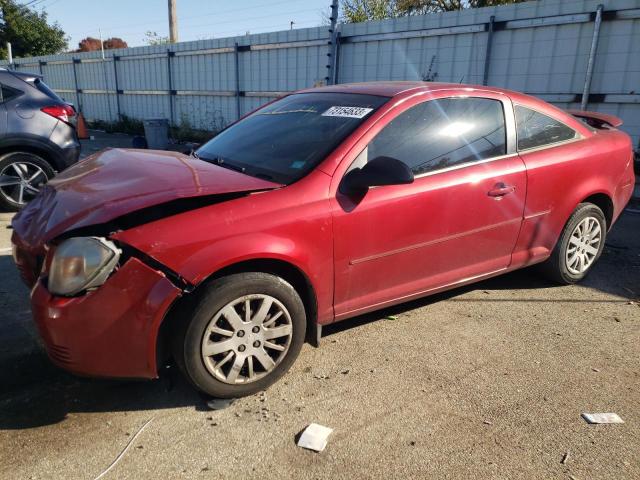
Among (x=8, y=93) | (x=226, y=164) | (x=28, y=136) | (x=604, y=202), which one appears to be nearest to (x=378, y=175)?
(x=226, y=164)

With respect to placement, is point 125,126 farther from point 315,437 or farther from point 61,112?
point 315,437

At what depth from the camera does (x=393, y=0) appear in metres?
22.4

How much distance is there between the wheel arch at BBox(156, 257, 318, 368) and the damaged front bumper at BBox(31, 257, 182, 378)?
0.09 m

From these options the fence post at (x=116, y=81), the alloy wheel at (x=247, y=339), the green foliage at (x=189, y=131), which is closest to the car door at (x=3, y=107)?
the alloy wheel at (x=247, y=339)

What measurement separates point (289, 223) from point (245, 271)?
338mm

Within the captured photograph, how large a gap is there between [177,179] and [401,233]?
133 cm

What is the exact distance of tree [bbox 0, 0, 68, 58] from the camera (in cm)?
3169

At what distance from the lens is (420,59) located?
9133 mm

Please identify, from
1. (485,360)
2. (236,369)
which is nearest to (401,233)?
(485,360)

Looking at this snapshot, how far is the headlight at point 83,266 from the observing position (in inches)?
91.8

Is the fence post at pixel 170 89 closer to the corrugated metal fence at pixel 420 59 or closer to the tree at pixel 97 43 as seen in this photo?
the corrugated metal fence at pixel 420 59

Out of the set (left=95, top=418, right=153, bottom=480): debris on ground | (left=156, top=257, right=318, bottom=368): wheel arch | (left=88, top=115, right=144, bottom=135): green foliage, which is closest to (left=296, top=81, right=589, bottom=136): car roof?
(left=156, top=257, right=318, bottom=368): wheel arch

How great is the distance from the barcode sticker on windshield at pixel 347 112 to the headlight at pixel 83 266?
64.5 inches

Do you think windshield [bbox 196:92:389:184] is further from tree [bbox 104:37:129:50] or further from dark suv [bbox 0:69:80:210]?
tree [bbox 104:37:129:50]
